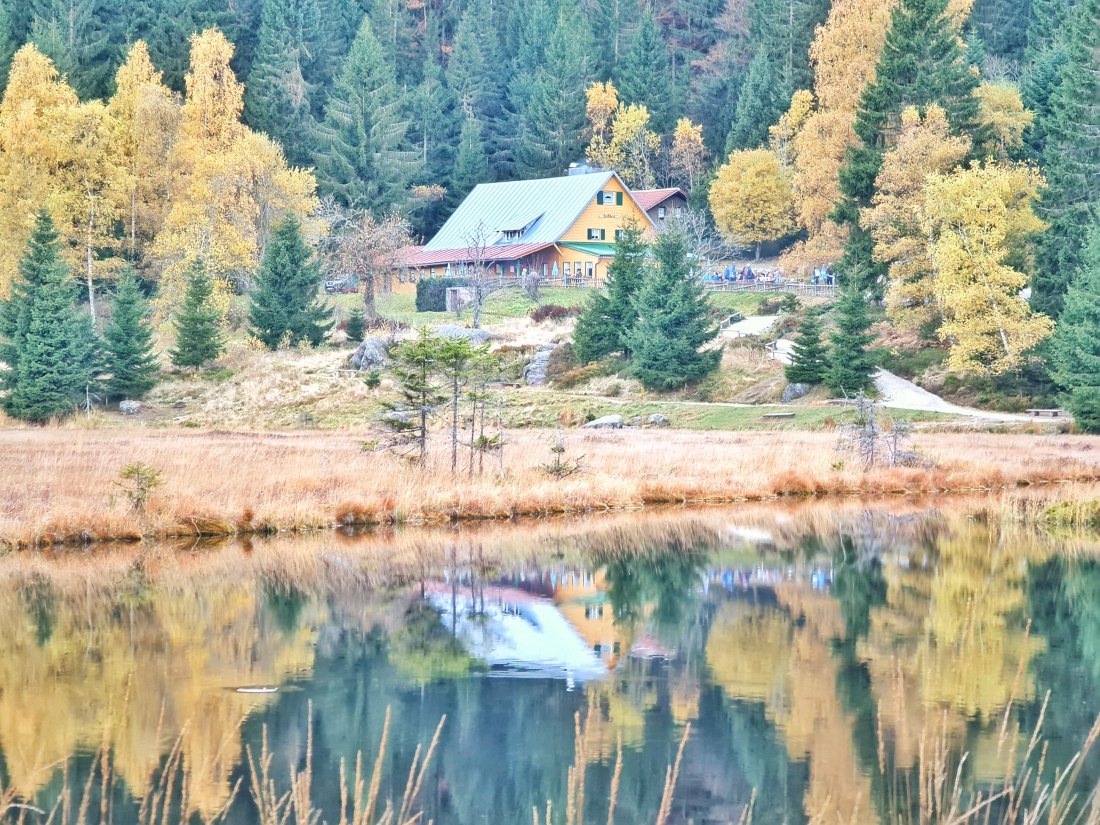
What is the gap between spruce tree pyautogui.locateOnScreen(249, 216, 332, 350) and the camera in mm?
56281

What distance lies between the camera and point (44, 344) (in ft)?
151

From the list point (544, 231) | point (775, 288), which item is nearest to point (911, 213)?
point (775, 288)

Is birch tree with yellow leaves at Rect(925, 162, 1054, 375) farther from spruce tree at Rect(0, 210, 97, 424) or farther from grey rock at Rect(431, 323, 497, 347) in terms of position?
spruce tree at Rect(0, 210, 97, 424)

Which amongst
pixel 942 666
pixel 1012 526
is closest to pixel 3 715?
pixel 942 666

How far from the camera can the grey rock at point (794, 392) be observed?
48.8 metres

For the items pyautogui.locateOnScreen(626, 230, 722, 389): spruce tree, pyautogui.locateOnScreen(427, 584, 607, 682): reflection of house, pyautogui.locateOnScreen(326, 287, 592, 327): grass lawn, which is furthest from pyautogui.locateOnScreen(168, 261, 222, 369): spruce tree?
pyautogui.locateOnScreen(427, 584, 607, 682): reflection of house

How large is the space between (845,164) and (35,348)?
36.0 m

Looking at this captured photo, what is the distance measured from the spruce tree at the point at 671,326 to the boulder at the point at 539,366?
427 cm

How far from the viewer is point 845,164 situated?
2375 inches

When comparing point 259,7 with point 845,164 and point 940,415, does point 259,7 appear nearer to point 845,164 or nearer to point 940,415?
point 845,164

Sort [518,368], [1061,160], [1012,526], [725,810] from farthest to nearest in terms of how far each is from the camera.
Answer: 1. [518,368]
2. [1061,160]
3. [1012,526]
4. [725,810]

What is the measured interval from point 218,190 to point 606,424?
2787cm

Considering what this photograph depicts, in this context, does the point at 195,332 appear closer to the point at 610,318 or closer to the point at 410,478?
the point at 610,318

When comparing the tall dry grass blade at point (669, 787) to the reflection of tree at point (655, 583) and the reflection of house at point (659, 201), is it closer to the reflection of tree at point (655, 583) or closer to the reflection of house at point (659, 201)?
the reflection of tree at point (655, 583)
